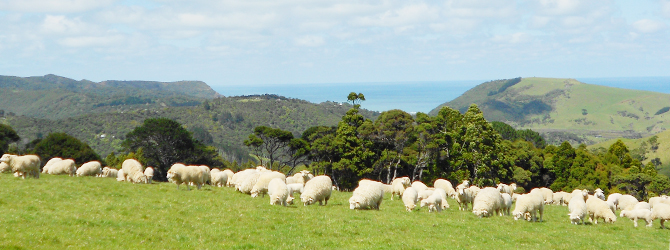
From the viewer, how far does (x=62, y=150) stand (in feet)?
179

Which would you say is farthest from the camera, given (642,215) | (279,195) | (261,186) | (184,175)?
(184,175)

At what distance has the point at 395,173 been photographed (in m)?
47.8

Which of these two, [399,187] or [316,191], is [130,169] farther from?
[399,187]

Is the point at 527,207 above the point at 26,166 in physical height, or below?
below

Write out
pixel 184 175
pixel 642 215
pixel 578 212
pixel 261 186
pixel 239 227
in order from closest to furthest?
pixel 239 227, pixel 578 212, pixel 642 215, pixel 261 186, pixel 184 175

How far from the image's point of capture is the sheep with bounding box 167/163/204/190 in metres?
23.3

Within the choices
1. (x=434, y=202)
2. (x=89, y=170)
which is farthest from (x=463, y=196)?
(x=89, y=170)

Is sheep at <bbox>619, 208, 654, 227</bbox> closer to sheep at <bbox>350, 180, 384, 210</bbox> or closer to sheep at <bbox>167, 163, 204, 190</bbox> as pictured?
sheep at <bbox>350, 180, 384, 210</bbox>

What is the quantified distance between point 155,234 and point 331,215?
6199 mm

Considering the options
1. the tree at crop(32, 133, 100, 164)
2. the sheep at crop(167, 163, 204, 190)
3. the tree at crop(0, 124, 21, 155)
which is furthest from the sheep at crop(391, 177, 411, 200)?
the tree at crop(0, 124, 21, 155)

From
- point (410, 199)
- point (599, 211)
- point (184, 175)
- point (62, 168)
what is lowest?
point (62, 168)

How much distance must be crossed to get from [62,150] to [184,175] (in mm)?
38521

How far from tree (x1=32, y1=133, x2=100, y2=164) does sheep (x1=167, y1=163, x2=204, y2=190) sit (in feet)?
120

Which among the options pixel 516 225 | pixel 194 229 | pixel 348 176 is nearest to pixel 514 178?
pixel 348 176
